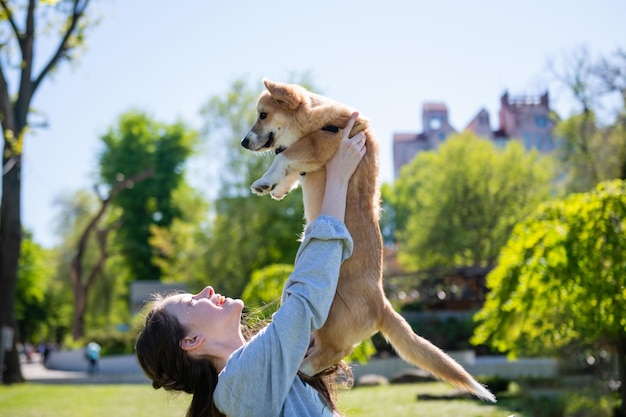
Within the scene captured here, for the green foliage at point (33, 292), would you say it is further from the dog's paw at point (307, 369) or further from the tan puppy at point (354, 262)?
the dog's paw at point (307, 369)

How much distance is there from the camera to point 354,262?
10.0 feet

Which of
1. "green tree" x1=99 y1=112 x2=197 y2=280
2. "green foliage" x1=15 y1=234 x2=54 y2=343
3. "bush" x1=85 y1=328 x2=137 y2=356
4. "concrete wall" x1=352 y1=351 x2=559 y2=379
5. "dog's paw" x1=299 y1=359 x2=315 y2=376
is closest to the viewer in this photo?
"dog's paw" x1=299 y1=359 x2=315 y2=376

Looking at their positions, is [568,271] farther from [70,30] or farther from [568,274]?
[70,30]

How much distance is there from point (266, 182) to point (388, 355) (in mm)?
20589

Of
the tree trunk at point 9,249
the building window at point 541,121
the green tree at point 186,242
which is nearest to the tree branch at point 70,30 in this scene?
the tree trunk at point 9,249

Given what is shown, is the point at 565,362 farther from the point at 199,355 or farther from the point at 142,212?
the point at 142,212

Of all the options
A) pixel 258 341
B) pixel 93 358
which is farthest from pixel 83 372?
pixel 258 341

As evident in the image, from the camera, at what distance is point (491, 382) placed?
49.2 ft

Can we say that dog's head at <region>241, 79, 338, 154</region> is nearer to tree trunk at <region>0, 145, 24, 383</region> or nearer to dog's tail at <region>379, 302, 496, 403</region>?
dog's tail at <region>379, 302, 496, 403</region>

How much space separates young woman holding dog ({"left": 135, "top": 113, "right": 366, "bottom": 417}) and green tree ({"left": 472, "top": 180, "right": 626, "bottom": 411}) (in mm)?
6897

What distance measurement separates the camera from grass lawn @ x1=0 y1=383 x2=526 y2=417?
449 inches

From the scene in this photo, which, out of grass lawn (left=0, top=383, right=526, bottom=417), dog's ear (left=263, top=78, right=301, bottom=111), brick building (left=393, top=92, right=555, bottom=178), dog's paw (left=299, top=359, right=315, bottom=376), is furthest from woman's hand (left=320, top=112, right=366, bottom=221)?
brick building (left=393, top=92, right=555, bottom=178)

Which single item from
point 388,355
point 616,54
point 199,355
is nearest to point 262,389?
point 199,355

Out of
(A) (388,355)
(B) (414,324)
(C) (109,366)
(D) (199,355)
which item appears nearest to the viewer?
(D) (199,355)
